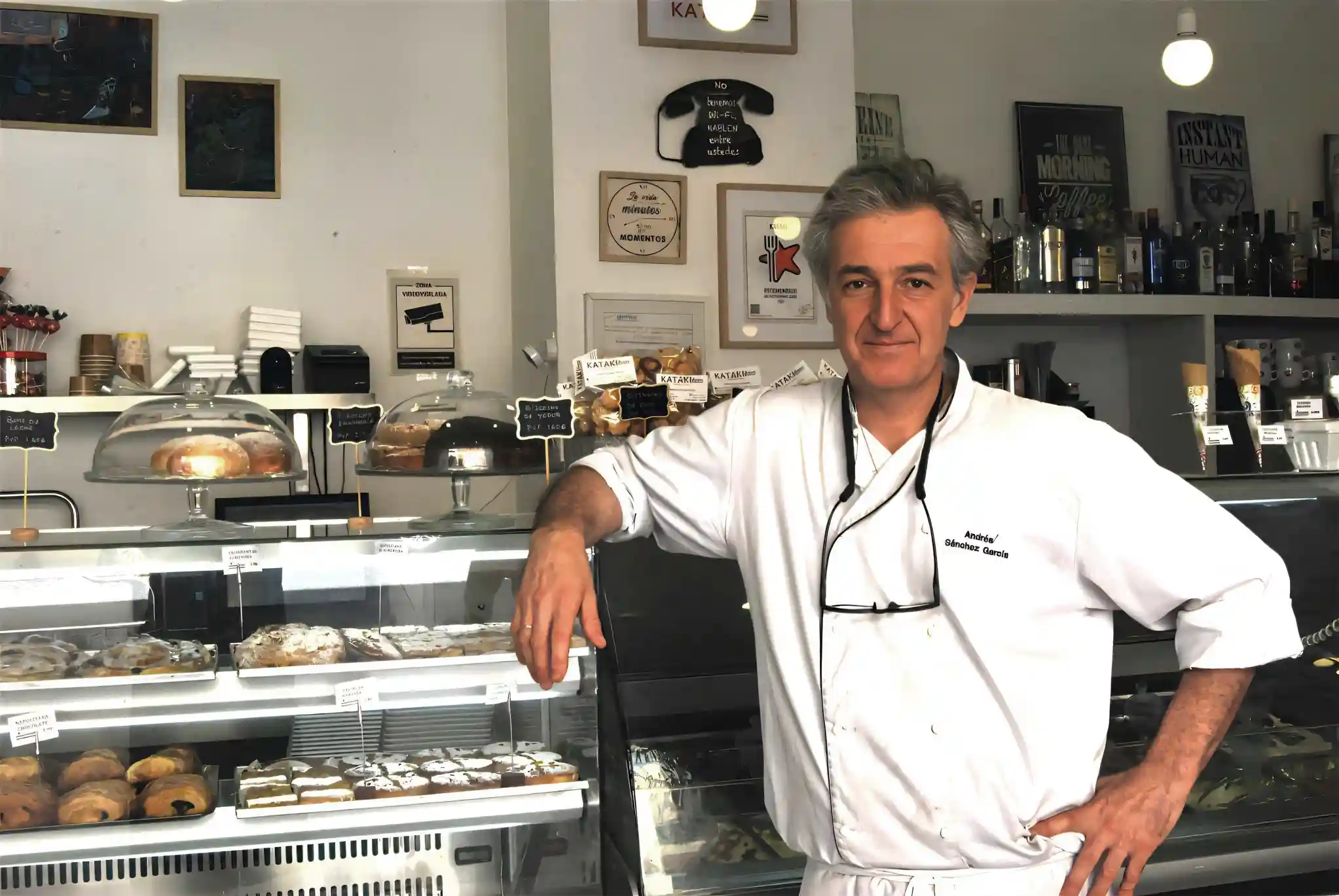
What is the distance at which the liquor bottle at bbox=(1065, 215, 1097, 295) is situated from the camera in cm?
412

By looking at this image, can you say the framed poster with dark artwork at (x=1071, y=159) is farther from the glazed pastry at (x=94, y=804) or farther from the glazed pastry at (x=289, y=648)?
the glazed pastry at (x=94, y=804)

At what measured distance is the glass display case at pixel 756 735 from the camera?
1793 millimetres

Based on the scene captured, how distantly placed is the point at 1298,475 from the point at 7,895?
2328 millimetres

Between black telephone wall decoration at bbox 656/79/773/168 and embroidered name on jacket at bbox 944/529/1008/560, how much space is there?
2307mm

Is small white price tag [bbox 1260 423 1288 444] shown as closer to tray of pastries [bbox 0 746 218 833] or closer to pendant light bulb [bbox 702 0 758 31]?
pendant light bulb [bbox 702 0 758 31]

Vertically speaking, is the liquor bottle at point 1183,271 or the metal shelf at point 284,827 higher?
the liquor bottle at point 1183,271

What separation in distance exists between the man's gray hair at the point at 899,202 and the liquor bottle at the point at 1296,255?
3434 mm

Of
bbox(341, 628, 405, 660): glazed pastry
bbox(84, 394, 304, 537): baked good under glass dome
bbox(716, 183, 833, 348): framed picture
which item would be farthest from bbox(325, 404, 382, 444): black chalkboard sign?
bbox(716, 183, 833, 348): framed picture

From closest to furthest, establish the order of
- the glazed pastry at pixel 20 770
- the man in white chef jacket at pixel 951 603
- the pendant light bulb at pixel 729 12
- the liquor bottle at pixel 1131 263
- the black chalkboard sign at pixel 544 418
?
the man in white chef jacket at pixel 951 603
the glazed pastry at pixel 20 770
the black chalkboard sign at pixel 544 418
the pendant light bulb at pixel 729 12
the liquor bottle at pixel 1131 263

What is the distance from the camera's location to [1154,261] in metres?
4.28

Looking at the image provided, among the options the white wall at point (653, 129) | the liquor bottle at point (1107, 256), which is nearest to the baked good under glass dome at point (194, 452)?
the white wall at point (653, 129)

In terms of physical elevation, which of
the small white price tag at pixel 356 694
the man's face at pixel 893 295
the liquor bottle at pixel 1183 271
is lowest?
the small white price tag at pixel 356 694

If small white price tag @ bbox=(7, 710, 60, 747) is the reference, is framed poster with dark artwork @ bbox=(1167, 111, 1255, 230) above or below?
above

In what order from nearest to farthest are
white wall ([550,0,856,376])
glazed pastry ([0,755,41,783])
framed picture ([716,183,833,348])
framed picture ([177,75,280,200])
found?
1. glazed pastry ([0,755,41,783])
2. white wall ([550,0,856,376])
3. framed picture ([716,183,833,348])
4. framed picture ([177,75,280,200])
